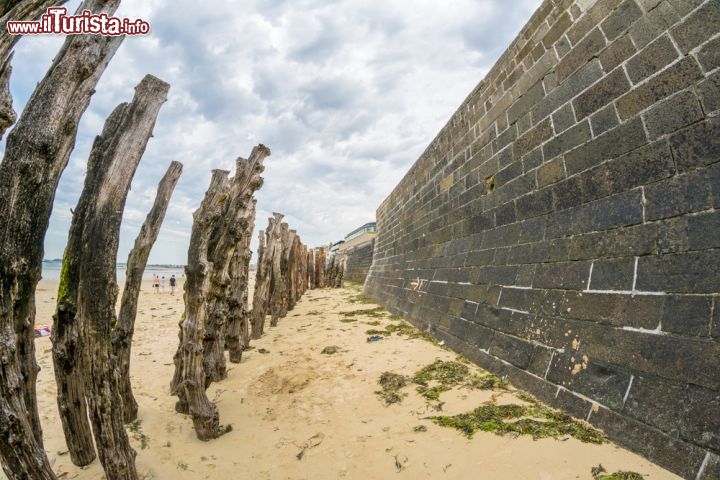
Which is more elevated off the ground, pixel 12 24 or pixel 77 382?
pixel 12 24

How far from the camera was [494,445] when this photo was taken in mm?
2363

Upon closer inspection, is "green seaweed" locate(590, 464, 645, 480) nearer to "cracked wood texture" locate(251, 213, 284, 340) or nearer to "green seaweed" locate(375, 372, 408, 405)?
"green seaweed" locate(375, 372, 408, 405)

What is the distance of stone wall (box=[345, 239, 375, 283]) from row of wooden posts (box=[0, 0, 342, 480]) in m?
14.9

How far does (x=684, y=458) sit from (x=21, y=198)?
3.63 meters

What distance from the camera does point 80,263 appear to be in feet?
6.81

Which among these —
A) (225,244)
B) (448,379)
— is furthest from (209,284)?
(448,379)

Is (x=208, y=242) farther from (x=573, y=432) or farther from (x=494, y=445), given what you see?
(x=573, y=432)

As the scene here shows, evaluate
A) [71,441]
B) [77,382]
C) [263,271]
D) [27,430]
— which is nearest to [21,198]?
[27,430]

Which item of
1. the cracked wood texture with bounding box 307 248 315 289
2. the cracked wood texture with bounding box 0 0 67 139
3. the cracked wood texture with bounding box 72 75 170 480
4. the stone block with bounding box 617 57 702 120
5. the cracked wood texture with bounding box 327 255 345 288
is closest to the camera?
the cracked wood texture with bounding box 0 0 67 139

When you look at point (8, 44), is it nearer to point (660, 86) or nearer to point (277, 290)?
point (660, 86)

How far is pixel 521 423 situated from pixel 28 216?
3.30 metres

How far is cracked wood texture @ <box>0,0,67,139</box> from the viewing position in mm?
1388

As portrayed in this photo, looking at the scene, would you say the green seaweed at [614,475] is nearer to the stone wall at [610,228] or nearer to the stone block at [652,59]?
the stone wall at [610,228]

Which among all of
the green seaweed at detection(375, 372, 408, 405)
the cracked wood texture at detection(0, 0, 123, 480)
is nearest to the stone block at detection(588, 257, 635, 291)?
the green seaweed at detection(375, 372, 408, 405)
